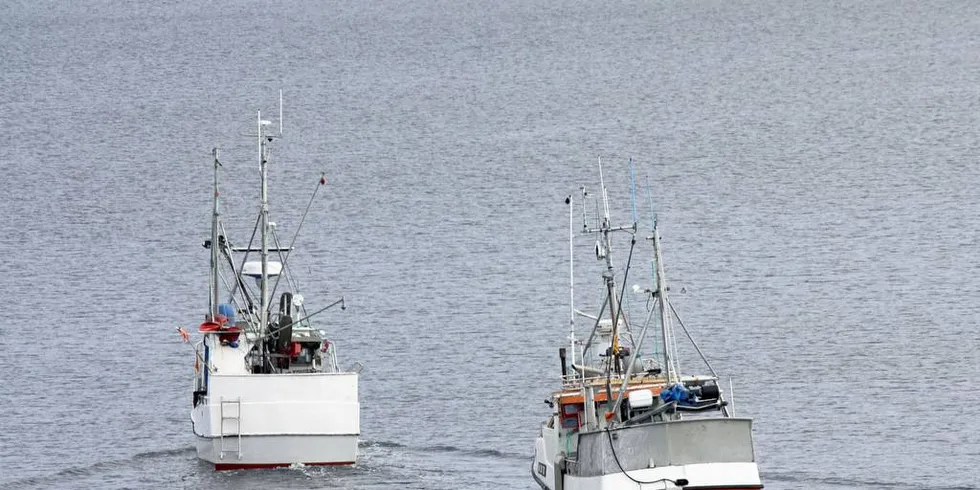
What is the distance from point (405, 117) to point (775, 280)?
71198 mm

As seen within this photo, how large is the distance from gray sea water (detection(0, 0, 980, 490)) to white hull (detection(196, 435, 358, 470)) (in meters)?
0.52

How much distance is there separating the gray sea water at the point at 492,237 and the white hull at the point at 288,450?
20.3 inches

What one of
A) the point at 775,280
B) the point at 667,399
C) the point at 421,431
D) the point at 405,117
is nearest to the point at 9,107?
the point at 405,117

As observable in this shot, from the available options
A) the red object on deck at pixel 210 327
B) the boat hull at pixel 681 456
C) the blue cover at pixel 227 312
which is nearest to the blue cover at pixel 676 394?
the boat hull at pixel 681 456

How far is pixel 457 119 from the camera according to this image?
546 feet

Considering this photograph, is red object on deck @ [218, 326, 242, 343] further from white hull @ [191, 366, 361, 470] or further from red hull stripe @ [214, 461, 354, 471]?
red hull stripe @ [214, 461, 354, 471]

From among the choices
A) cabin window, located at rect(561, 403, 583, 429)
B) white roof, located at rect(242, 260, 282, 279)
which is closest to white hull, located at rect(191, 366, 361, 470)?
white roof, located at rect(242, 260, 282, 279)

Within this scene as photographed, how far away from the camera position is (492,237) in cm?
11769

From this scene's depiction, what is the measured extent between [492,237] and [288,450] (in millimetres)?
64062

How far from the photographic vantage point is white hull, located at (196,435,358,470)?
178 feet

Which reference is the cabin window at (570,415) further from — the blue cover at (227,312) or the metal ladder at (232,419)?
the blue cover at (227,312)

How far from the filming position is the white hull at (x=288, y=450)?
54344mm

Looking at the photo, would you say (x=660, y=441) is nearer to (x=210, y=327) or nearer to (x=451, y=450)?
(x=210, y=327)

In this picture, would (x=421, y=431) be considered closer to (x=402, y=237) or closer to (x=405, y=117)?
(x=402, y=237)
